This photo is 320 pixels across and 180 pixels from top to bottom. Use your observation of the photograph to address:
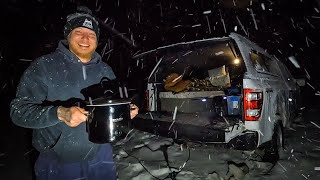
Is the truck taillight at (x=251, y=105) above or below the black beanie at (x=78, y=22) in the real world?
below

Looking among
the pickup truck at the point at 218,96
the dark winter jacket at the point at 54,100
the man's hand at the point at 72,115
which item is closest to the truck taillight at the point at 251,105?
the pickup truck at the point at 218,96

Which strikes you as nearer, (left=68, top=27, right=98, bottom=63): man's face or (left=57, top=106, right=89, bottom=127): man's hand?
(left=57, top=106, right=89, bottom=127): man's hand

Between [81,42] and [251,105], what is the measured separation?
A: 2.73m

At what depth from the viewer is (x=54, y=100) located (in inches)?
78.8

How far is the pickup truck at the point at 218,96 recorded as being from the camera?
385 centimetres

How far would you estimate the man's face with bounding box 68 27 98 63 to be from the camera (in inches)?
84.1

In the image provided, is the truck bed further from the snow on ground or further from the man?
the man

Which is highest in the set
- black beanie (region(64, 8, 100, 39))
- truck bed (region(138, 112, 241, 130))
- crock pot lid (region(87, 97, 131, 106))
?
black beanie (region(64, 8, 100, 39))

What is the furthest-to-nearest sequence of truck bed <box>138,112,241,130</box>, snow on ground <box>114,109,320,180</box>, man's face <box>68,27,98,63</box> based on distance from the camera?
truck bed <box>138,112,241,130</box>
snow on ground <box>114,109,320,180</box>
man's face <box>68,27,98,63</box>

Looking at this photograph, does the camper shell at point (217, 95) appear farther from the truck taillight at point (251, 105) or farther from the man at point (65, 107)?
the man at point (65, 107)

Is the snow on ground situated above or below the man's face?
below

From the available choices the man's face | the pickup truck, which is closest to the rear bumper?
the pickup truck

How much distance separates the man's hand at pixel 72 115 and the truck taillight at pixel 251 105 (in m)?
2.79

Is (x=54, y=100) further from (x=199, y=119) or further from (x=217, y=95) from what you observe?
(x=217, y=95)
